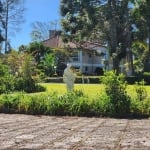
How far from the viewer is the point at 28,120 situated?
13.3 m

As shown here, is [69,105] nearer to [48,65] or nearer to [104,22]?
[104,22]

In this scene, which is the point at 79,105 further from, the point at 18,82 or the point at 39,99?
the point at 18,82

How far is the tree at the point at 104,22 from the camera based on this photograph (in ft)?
154

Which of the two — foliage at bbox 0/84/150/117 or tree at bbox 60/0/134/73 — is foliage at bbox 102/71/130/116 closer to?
foliage at bbox 0/84/150/117

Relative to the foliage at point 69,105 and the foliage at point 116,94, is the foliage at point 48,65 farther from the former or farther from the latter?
the foliage at point 116,94

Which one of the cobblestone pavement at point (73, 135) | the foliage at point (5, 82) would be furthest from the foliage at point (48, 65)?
the cobblestone pavement at point (73, 135)

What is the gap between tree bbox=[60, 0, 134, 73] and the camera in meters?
47.0

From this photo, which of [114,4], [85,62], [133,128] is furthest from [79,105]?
[85,62]

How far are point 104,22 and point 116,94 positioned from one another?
33.7 metres

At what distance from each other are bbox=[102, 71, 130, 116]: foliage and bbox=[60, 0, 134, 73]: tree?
3133 cm

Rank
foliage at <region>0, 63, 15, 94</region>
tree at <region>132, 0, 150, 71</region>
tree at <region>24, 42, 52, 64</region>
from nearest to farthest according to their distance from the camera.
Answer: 1. foliage at <region>0, 63, 15, 94</region>
2. tree at <region>132, 0, 150, 71</region>
3. tree at <region>24, 42, 52, 64</region>

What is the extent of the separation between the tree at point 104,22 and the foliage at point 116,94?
1233 inches

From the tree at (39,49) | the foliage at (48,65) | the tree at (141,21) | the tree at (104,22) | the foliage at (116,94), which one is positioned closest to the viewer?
the foliage at (116,94)

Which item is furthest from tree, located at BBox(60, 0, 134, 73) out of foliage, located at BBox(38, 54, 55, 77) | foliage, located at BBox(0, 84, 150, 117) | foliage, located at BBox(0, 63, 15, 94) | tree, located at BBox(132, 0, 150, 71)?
foliage, located at BBox(0, 84, 150, 117)
